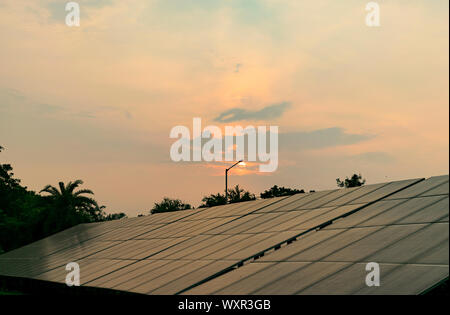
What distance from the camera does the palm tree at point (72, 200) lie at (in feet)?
201

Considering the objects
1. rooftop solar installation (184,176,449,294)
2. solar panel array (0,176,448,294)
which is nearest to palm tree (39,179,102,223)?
solar panel array (0,176,448,294)

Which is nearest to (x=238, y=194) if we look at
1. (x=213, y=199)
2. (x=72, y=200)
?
(x=213, y=199)

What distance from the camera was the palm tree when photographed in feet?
201

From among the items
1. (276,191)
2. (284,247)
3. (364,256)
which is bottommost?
(364,256)

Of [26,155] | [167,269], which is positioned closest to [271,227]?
[167,269]

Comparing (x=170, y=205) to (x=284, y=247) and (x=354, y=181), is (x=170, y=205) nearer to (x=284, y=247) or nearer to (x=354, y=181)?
(x=354, y=181)

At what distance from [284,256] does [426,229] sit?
4.20 m

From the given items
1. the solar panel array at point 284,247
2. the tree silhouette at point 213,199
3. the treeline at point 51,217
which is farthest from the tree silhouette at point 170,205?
the solar panel array at point 284,247

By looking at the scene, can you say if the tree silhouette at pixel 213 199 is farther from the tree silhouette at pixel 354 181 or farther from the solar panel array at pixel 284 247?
the solar panel array at pixel 284 247

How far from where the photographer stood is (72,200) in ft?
204

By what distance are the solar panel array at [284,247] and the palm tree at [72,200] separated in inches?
1276

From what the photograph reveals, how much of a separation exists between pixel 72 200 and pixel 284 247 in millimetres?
50850

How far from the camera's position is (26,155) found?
55875mm
